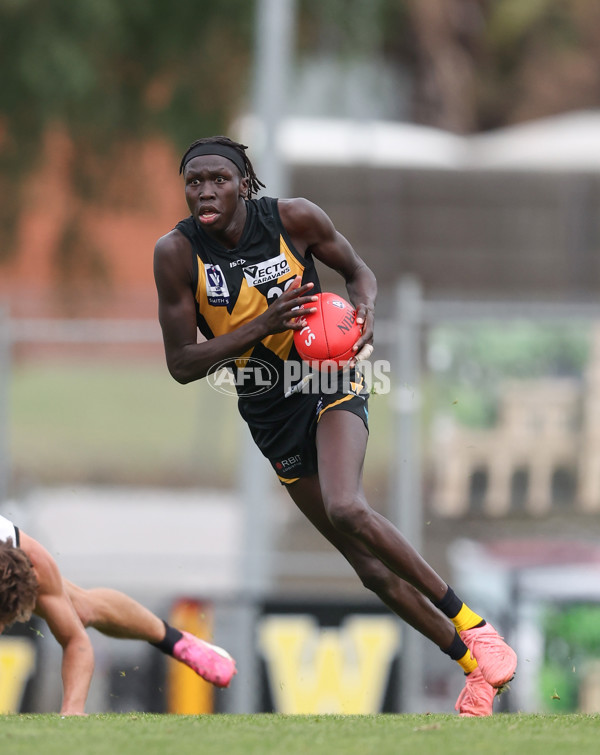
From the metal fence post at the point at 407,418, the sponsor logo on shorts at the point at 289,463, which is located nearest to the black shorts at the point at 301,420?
the sponsor logo on shorts at the point at 289,463

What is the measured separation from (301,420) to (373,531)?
29.0 inches

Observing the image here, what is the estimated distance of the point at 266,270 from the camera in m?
6.55

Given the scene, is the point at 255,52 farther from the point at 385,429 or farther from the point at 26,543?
the point at 26,543

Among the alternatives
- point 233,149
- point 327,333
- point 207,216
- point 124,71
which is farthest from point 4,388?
point 327,333

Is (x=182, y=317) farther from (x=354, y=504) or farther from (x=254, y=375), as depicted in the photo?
(x=354, y=504)

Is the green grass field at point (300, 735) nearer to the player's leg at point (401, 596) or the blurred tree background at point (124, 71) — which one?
the player's leg at point (401, 596)

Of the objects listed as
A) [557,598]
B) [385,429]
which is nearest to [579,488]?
[557,598]

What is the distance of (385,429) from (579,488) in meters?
3.59

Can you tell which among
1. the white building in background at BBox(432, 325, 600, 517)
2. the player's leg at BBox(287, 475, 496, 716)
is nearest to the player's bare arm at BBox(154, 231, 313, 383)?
the player's leg at BBox(287, 475, 496, 716)

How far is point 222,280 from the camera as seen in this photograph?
6.50 meters

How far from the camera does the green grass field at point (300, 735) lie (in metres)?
5.32

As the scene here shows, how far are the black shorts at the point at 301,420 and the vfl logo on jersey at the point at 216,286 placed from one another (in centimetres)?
60

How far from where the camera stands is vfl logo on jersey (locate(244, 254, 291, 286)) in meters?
6.52

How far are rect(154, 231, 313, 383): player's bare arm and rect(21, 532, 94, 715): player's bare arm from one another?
126 cm
